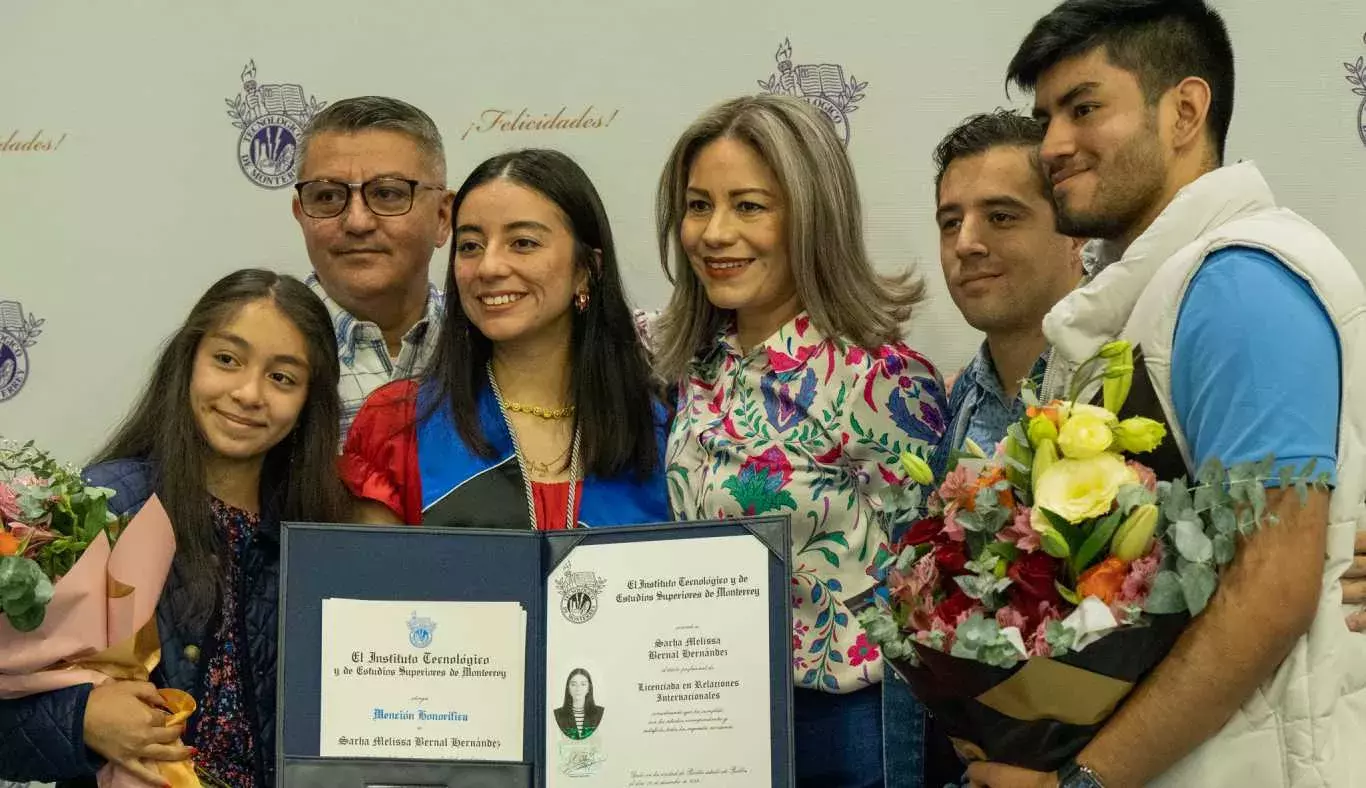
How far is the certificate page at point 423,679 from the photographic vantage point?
88.7 inches

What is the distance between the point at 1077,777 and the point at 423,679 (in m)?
0.94

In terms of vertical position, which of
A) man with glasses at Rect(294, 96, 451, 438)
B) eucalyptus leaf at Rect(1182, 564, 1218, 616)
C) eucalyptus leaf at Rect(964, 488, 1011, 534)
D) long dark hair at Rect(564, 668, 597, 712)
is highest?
man with glasses at Rect(294, 96, 451, 438)

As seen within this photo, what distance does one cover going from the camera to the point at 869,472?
8.44 feet

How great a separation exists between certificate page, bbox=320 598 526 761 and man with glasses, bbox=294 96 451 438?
1.03 metres

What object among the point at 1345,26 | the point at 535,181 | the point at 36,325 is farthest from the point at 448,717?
the point at 1345,26

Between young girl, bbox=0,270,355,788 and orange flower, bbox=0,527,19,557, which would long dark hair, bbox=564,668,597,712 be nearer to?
young girl, bbox=0,270,355,788

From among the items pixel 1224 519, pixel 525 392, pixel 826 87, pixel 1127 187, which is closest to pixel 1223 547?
pixel 1224 519

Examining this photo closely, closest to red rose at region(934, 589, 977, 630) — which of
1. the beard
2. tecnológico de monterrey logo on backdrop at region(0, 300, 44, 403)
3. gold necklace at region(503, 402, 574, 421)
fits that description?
the beard

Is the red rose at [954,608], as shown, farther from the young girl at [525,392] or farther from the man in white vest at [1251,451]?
the young girl at [525,392]

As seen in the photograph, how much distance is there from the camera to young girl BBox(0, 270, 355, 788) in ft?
7.63

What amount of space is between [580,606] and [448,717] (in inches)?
9.9

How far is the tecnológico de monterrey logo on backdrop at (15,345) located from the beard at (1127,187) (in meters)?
2.60

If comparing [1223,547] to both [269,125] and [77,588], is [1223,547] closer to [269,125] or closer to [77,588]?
[77,588]

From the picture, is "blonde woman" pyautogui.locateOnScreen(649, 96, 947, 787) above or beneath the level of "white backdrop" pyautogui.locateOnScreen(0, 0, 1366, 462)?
beneath
